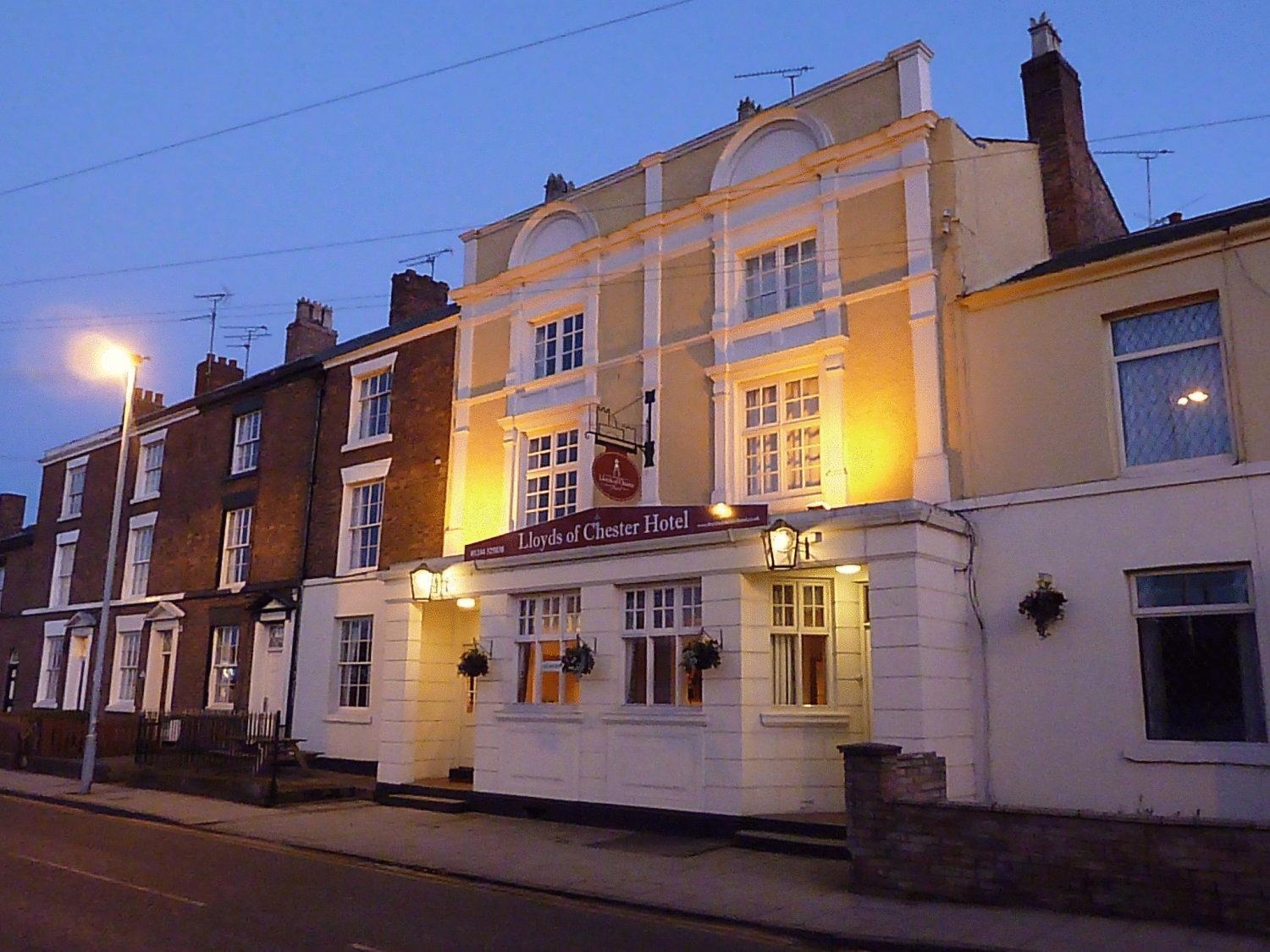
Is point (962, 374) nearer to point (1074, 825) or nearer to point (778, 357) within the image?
point (778, 357)

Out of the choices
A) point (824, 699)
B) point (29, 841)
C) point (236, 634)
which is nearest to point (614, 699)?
point (824, 699)

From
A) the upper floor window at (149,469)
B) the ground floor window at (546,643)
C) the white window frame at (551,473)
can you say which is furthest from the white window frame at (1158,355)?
the upper floor window at (149,469)

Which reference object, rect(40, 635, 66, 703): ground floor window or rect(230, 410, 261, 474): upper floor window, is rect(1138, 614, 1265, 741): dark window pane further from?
rect(40, 635, 66, 703): ground floor window

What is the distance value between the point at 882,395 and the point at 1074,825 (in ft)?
22.2

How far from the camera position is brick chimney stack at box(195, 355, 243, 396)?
29.8 meters

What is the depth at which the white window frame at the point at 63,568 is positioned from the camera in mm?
31875

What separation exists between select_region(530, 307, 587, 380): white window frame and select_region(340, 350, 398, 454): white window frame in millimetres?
3982

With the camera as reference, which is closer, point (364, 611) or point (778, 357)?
point (778, 357)

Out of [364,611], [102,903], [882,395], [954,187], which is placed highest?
[954,187]

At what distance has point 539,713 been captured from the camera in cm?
1605

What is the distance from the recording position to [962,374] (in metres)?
14.2

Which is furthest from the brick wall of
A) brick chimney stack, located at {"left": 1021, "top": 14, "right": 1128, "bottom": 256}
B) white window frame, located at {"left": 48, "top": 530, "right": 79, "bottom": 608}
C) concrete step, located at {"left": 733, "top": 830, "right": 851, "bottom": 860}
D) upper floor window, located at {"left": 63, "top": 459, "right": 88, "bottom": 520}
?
upper floor window, located at {"left": 63, "top": 459, "right": 88, "bottom": 520}

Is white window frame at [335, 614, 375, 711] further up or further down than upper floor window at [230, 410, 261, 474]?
further down

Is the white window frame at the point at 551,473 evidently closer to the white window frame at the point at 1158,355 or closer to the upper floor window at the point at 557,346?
the upper floor window at the point at 557,346
